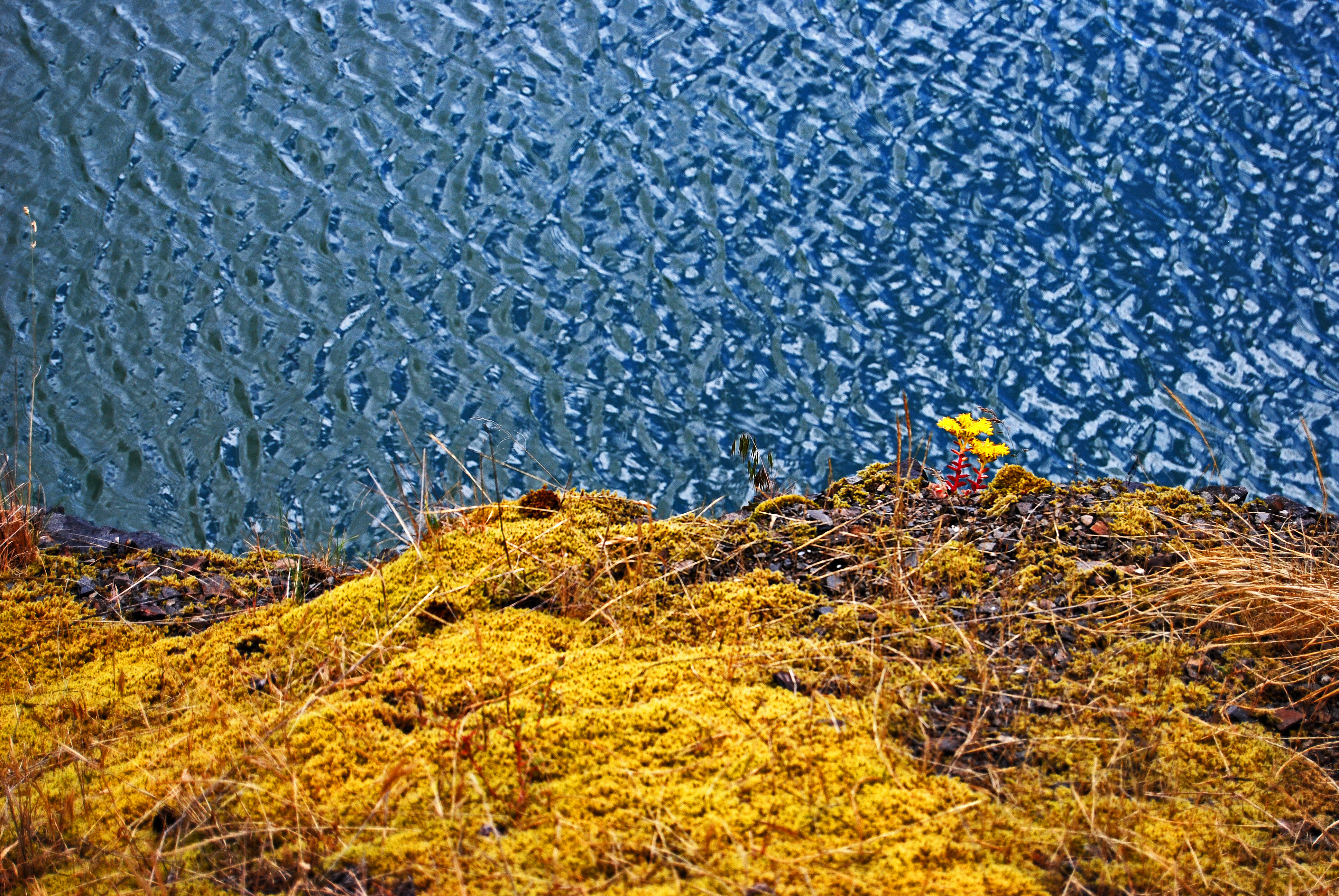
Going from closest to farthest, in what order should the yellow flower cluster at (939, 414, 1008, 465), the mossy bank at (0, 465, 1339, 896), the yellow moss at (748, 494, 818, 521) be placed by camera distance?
the mossy bank at (0, 465, 1339, 896) → the yellow moss at (748, 494, 818, 521) → the yellow flower cluster at (939, 414, 1008, 465)

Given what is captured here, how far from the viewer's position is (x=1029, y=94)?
830cm

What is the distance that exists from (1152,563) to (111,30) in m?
9.76

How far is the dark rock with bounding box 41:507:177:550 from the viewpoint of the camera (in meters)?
4.35

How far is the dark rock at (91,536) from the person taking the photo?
4348mm

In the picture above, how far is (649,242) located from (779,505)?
3950mm

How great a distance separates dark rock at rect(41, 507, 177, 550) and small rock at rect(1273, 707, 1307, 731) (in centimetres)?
405

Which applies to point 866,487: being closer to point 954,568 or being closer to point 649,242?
point 954,568

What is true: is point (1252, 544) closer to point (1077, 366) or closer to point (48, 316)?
point (1077, 366)

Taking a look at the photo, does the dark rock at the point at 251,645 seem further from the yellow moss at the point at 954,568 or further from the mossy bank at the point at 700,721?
the yellow moss at the point at 954,568

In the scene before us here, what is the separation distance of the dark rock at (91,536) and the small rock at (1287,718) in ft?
13.3

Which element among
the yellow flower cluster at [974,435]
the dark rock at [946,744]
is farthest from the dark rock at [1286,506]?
the dark rock at [946,744]

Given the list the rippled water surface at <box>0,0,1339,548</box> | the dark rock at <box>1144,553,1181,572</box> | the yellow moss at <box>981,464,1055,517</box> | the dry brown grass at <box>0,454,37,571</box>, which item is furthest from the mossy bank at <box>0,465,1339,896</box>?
the rippled water surface at <box>0,0,1339,548</box>

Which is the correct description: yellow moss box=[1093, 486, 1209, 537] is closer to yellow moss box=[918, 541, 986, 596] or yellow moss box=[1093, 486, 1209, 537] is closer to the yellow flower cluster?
the yellow flower cluster

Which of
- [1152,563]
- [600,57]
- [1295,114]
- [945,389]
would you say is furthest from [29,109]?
[1295,114]
